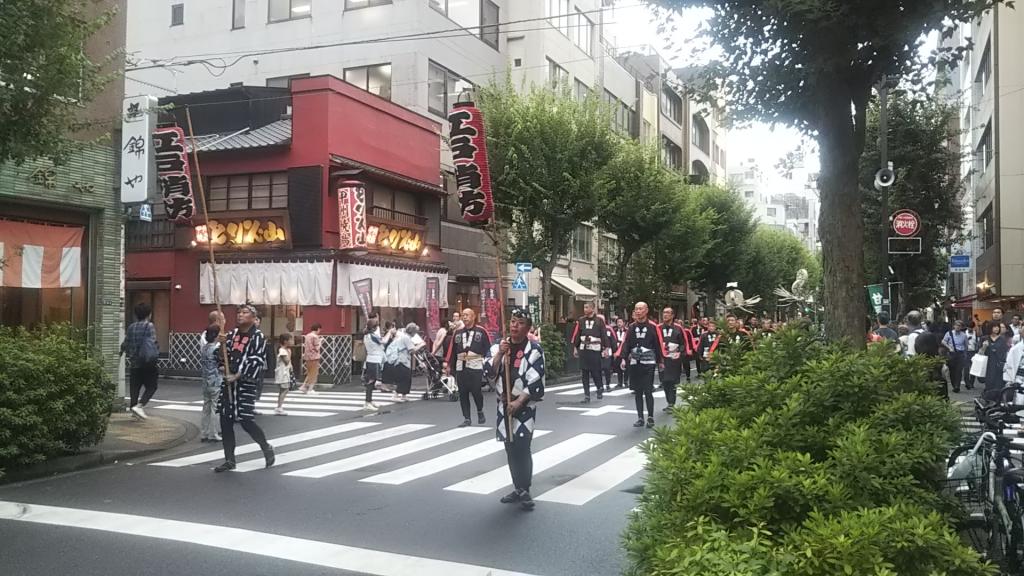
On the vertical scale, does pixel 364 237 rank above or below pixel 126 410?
above

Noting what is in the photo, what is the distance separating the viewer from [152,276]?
24.6 m

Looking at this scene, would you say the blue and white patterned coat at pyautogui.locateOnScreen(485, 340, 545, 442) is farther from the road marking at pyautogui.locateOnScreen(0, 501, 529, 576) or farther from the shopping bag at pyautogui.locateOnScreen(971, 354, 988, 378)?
the shopping bag at pyautogui.locateOnScreen(971, 354, 988, 378)

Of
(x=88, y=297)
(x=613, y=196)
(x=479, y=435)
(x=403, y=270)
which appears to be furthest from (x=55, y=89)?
(x=613, y=196)

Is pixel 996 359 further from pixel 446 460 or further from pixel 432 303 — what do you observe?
pixel 432 303

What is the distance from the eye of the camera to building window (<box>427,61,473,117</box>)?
2850cm

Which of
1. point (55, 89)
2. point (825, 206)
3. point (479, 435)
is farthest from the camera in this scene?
point (479, 435)

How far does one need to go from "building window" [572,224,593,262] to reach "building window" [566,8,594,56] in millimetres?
8512

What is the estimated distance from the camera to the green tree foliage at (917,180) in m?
25.8

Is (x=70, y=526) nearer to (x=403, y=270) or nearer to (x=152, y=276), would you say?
(x=403, y=270)

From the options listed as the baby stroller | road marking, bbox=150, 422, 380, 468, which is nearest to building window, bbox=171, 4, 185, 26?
the baby stroller

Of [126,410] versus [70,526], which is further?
[126,410]

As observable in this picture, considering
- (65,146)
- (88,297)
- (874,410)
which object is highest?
(65,146)

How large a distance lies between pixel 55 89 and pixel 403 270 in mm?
15668

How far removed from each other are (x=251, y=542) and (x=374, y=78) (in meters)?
24.4
